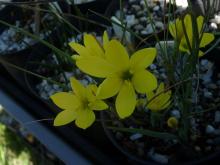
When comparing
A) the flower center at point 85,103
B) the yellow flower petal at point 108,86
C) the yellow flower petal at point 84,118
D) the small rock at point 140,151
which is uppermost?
the yellow flower petal at point 108,86

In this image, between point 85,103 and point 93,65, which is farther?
point 85,103

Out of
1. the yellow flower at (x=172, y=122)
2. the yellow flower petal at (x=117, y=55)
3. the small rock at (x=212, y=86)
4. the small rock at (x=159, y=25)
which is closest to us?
the yellow flower petal at (x=117, y=55)

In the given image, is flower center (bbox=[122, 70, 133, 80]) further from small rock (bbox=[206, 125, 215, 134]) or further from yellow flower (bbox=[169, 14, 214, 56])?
small rock (bbox=[206, 125, 215, 134])

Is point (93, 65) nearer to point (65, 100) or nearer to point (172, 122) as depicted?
point (65, 100)

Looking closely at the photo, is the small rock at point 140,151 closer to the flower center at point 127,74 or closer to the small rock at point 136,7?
the flower center at point 127,74

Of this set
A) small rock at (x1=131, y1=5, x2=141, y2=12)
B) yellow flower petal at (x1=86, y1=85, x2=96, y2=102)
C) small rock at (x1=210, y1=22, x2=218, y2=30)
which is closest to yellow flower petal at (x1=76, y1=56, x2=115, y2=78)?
yellow flower petal at (x1=86, y1=85, x2=96, y2=102)

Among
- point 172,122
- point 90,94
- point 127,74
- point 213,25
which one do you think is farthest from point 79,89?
point 213,25

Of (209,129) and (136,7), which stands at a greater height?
(136,7)

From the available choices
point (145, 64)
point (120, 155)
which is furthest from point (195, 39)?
point (120, 155)

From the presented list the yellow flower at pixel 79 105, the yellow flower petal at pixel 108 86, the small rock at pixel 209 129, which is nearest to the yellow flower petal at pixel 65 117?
the yellow flower at pixel 79 105
